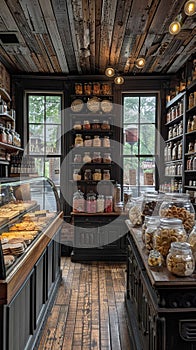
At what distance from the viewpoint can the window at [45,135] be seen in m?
5.42

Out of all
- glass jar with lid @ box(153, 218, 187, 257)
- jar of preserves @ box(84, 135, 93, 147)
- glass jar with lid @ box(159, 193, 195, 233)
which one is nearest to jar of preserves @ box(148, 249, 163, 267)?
glass jar with lid @ box(153, 218, 187, 257)

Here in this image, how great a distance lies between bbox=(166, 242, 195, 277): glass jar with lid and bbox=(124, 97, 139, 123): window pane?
4.15m

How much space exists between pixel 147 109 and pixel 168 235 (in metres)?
4.07

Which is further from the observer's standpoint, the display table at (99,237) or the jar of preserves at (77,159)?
the jar of preserves at (77,159)

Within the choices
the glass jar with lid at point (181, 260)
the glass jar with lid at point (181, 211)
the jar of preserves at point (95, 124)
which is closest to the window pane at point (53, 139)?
the jar of preserves at point (95, 124)

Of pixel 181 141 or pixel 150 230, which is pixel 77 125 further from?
pixel 150 230

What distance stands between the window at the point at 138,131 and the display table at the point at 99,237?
0.75 meters

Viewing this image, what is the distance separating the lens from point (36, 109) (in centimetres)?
543

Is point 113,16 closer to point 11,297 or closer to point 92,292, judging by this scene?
point 11,297

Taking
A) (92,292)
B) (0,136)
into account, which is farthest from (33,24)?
(92,292)

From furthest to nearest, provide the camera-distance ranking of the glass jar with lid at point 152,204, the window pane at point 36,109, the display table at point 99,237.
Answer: the window pane at point 36,109
the display table at point 99,237
the glass jar with lid at point 152,204

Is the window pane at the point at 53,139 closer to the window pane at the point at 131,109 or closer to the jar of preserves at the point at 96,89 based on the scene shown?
the jar of preserves at the point at 96,89

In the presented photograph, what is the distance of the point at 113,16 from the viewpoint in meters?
3.22

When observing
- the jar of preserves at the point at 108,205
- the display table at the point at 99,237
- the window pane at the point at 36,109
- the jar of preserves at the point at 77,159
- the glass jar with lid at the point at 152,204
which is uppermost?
the window pane at the point at 36,109
